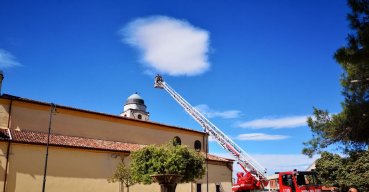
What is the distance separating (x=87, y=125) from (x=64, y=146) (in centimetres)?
509

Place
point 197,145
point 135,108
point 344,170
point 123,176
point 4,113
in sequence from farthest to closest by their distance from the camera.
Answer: point 135,108
point 197,145
point 344,170
point 123,176
point 4,113

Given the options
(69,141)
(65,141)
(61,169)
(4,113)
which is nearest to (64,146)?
(65,141)

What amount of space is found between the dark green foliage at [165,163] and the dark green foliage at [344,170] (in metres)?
12.2

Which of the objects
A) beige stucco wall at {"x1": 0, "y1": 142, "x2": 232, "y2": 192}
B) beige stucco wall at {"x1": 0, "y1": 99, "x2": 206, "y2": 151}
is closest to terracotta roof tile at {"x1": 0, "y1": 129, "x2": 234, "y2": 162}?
beige stucco wall at {"x1": 0, "y1": 142, "x2": 232, "y2": 192}

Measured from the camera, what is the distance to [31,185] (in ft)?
84.5

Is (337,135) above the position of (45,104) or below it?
below

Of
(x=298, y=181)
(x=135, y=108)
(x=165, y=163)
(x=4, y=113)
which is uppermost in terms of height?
(x=135, y=108)

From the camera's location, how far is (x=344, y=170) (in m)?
32.9

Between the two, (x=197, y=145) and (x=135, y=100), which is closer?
(x=197, y=145)

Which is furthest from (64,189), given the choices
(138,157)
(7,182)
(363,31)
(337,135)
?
(363,31)

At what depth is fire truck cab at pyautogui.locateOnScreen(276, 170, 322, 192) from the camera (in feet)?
60.9

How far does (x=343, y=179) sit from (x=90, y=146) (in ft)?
75.9

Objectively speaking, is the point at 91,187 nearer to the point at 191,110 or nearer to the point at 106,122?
the point at 106,122

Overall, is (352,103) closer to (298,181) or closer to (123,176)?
(298,181)
